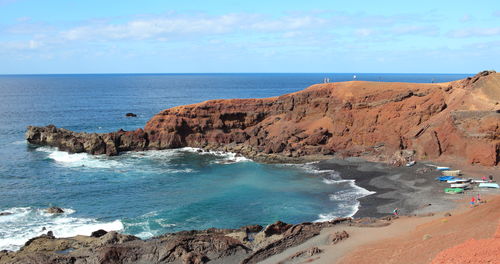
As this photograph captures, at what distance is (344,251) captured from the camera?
2923cm

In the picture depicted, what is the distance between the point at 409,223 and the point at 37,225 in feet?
106

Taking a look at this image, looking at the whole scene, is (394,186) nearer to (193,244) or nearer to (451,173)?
(451,173)

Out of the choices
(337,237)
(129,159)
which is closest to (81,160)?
(129,159)

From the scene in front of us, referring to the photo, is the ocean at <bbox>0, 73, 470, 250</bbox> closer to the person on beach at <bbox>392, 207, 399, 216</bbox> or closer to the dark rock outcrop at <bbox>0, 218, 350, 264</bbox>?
the person on beach at <bbox>392, 207, 399, 216</bbox>

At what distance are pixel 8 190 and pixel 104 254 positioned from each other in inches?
1118

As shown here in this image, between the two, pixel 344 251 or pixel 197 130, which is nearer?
pixel 344 251

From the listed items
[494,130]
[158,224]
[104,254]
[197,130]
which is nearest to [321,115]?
[197,130]

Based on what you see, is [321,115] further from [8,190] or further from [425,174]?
[8,190]

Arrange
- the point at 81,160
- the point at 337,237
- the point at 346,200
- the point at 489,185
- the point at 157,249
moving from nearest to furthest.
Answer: the point at 157,249
the point at 337,237
the point at 489,185
the point at 346,200
the point at 81,160

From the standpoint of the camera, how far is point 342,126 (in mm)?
69812

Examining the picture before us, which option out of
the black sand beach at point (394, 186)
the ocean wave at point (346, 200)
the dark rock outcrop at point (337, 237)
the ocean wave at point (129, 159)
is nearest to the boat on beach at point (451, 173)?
the black sand beach at point (394, 186)

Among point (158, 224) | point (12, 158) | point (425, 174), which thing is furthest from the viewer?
point (12, 158)

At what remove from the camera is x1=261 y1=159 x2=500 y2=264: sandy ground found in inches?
997

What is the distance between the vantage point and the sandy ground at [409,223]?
25.3m
